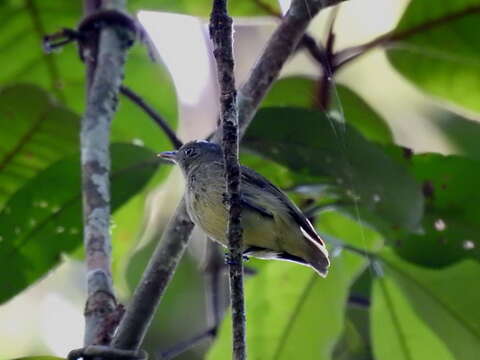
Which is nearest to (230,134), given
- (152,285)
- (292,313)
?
(152,285)

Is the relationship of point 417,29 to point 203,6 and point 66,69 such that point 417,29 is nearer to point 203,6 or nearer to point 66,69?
point 203,6

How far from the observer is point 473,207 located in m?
3.23

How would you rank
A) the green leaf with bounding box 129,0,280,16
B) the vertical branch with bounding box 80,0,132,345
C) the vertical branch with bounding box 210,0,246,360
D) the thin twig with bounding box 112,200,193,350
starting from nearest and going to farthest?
1. the vertical branch with bounding box 210,0,246,360
2. the thin twig with bounding box 112,200,193,350
3. the vertical branch with bounding box 80,0,132,345
4. the green leaf with bounding box 129,0,280,16

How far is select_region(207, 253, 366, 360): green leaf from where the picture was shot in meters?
3.09

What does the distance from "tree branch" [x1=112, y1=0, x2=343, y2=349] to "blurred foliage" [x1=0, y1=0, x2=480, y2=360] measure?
0.41 metres

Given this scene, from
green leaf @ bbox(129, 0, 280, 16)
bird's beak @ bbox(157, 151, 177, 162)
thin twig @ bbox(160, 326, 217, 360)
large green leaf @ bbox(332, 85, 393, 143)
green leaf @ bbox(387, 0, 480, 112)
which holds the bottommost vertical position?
thin twig @ bbox(160, 326, 217, 360)

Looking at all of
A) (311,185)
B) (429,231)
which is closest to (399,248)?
(429,231)

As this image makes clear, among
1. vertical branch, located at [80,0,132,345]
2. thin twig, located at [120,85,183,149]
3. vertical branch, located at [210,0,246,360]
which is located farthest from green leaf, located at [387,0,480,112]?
vertical branch, located at [210,0,246,360]

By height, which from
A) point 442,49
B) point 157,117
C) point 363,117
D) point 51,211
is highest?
point 442,49

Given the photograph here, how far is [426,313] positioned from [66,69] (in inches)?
74.5

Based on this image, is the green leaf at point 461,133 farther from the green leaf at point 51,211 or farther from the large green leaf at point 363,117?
the green leaf at point 51,211

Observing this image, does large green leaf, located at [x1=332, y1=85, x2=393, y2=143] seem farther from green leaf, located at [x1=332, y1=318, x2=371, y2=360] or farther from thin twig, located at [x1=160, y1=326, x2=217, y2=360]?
thin twig, located at [x1=160, y1=326, x2=217, y2=360]

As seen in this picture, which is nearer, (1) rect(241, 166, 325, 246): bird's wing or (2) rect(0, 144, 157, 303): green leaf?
(1) rect(241, 166, 325, 246): bird's wing

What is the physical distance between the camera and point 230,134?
196 cm
